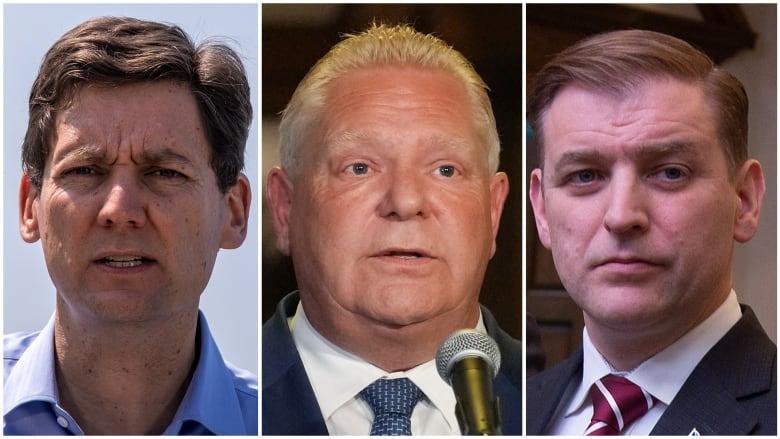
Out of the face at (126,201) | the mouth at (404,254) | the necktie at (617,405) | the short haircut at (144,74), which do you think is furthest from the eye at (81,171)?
the necktie at (617,405)

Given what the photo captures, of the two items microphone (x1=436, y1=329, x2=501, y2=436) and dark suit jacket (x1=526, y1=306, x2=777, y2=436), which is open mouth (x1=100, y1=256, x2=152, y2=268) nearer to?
microphone (x1=436, y1=329, x2=501, y2=436)

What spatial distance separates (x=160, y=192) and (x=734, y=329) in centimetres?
220

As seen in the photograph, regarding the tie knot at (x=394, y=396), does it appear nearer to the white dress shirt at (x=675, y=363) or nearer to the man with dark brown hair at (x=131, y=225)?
the man with dark brown hair at (x=131, y=225)

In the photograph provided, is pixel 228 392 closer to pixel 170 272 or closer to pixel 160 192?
pixel 170 272

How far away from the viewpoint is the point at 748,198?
172 inches

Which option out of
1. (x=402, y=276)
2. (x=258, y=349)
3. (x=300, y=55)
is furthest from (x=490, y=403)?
(x=300, y=55)

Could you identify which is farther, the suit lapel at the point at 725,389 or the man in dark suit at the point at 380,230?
the man in dark suit at the point at 380,230

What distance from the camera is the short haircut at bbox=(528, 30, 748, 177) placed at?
14.1 ft

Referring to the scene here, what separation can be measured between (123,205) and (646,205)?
1918 mm

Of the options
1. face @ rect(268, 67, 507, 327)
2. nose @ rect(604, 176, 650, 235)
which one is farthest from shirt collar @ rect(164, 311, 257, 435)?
nose @ rect(604, 176, 650, 235)

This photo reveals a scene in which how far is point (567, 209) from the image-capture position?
14.2 ft

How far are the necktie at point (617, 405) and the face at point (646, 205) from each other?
0.74ft

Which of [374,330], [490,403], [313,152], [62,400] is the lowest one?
[62,400]

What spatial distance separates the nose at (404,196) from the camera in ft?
14.0
